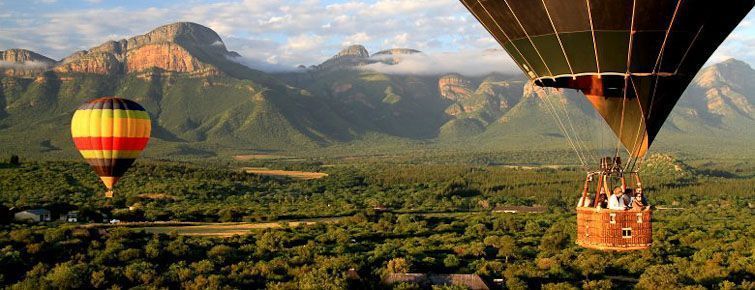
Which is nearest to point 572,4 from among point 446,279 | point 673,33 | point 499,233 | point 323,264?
point 673,33

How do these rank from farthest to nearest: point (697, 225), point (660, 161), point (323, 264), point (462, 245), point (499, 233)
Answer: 1. point (660, 161)
2. point (697, 225)
3. point (499, 233)
4. point (462, 245)
5. point (323, 264)

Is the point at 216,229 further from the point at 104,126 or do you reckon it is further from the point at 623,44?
the point at 623,44

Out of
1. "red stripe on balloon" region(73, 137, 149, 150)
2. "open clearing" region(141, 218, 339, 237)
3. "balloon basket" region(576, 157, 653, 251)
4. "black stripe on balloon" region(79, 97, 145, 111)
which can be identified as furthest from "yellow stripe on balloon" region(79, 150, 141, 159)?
"balloon basket" region(576, 157, 653, 251)

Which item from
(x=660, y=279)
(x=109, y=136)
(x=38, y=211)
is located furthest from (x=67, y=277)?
(x=38, y=211)

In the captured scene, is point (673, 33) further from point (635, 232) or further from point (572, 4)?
point (635, 232)

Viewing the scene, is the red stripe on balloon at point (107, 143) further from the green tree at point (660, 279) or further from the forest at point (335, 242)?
the green tree at point (660, 279)

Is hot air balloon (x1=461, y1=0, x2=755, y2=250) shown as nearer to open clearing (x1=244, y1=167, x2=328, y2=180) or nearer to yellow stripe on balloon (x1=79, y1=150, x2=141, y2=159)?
yellow stripe on balloon (x1=79, y1=150, x2=141, y2=159)
